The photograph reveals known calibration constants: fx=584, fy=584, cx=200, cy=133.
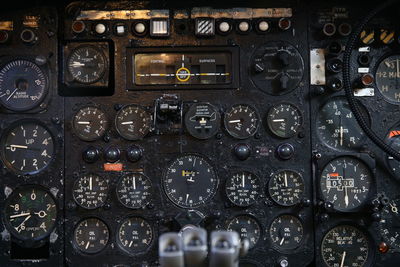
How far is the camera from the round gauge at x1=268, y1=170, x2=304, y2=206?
4.94 meters

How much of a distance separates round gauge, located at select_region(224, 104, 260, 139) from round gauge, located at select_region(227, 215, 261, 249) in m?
0.70

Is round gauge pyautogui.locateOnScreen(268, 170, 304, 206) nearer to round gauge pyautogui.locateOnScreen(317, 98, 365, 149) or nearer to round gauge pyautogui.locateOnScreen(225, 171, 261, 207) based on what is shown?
round gauge pyautogui.locateOnScreen(225, 171, 261, 207)

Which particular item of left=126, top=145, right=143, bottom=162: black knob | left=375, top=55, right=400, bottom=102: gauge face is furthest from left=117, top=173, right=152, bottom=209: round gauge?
left=375, top=55, right=400, bottom=102: gauge face

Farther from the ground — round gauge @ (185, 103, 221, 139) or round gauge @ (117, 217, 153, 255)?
round gauge @ (185, 103, 221, 139)

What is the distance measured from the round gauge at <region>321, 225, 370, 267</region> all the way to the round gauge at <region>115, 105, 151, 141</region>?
181 cm

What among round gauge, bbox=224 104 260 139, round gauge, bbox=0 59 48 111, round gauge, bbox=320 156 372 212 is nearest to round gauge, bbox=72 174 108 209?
round gauge, bbox=0 59 48 111

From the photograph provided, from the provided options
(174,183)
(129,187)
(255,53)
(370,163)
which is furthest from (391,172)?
(129,187)

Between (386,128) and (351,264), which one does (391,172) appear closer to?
(386,128)

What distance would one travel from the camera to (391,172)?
4.99m

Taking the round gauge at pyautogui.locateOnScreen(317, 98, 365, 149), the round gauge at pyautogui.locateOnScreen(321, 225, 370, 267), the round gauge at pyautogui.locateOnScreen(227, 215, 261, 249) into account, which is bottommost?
the round gauge at pyautogui.locateOnScreen(321, 225, 370, 267)

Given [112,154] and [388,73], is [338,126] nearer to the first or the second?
[388,73]

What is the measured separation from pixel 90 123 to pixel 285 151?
5.49 ft

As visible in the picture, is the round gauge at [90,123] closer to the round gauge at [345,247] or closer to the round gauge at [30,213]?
the round gauge at [30,213]

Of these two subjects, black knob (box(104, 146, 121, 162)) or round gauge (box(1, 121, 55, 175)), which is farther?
round gauge (box(1, 121, 55, 175))
